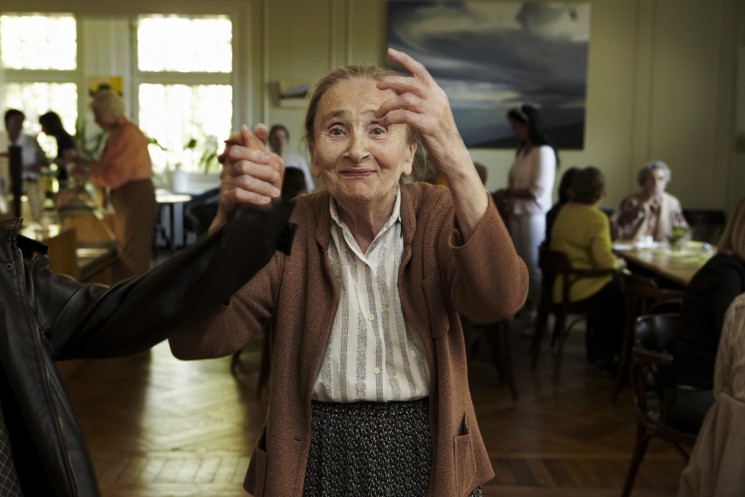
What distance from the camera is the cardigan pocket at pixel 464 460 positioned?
181 centimetres

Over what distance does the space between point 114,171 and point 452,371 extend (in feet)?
19.4

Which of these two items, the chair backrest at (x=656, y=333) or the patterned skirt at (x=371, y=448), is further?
the chair backrest at (x=656, y=333)

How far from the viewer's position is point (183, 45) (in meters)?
13.1

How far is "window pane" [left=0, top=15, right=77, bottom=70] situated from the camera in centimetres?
1309

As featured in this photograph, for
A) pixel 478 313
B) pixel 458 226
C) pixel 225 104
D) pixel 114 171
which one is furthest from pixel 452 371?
pixel 225 104

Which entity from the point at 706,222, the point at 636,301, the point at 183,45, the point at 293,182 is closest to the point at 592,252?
the point at 636,301

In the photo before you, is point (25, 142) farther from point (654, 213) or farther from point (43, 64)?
point (654, 213)

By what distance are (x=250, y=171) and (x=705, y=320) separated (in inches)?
122

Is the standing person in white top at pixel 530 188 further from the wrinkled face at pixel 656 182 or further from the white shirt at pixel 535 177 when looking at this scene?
the wrinkled face at pixel 656 182

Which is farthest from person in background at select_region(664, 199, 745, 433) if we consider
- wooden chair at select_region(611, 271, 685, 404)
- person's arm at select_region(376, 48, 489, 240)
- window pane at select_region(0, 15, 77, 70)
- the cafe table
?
window pane at select_region(0, 15, 77, 70)

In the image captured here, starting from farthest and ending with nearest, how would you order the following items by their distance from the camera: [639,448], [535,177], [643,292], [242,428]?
[535,177], [643,292], [242,428], [639,448]

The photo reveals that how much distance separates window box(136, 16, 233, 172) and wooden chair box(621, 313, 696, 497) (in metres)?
9.70

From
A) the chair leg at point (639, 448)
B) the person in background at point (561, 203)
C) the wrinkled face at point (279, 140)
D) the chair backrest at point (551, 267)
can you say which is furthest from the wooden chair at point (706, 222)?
the chair leg at point (639, 448)

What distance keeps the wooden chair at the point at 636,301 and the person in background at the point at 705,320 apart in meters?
1.32
